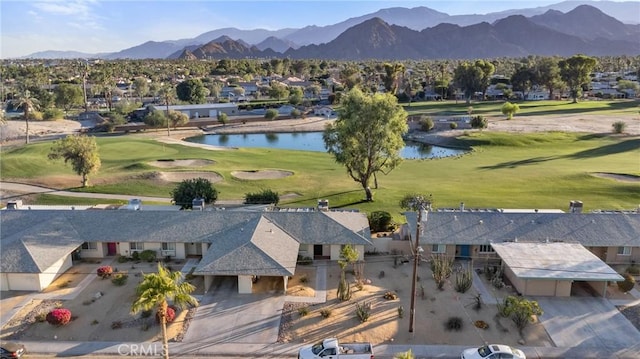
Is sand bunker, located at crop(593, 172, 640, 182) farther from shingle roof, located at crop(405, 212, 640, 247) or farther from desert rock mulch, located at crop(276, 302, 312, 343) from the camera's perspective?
desert rock mulch, located at crop(276, 302, 312, 343)

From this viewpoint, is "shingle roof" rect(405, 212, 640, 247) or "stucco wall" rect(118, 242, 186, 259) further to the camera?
"stucco wall" rect(118, 242, 186, 259)

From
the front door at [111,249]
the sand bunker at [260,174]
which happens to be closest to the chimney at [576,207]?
the sand bunker at [260,174]

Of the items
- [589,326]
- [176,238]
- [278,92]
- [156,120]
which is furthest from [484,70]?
[176,238]

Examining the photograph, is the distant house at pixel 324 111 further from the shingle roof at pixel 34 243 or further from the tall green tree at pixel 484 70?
the shingle roof at pixel 34 243

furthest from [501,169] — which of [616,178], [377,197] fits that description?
[377,197]

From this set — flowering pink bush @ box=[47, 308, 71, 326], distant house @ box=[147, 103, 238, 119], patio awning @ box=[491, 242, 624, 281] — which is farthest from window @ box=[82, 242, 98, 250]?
distant house @ box=[147, 103, 238, 119]

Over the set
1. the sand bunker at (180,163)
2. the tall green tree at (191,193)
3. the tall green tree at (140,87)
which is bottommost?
the sand bunker at (180,163)

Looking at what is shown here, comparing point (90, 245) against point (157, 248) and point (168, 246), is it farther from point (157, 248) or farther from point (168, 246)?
point (168, 246)
